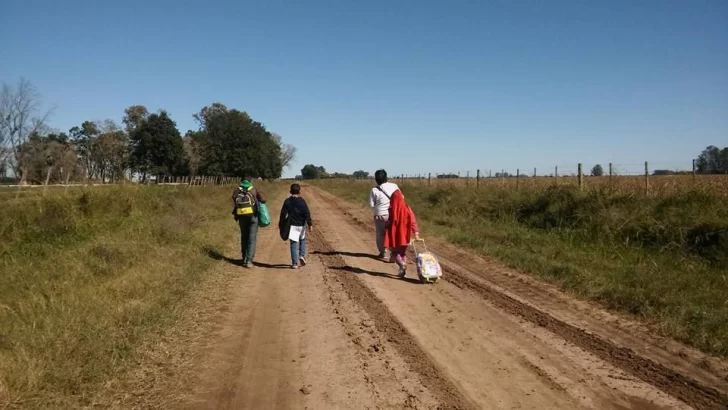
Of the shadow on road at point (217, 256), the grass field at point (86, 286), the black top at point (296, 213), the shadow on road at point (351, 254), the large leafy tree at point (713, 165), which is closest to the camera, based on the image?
the grass field at point (86, 286)

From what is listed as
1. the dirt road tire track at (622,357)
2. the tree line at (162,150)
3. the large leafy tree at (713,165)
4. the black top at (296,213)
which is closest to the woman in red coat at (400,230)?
the dirt road tire track at (622,357)

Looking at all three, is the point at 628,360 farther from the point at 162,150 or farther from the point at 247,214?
the point at 162,150

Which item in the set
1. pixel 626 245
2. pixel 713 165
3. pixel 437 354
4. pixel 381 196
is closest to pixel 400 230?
pixel 381 196

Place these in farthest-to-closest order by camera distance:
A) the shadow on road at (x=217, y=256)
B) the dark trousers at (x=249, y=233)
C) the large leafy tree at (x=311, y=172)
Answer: the large leafy tree at (x=311, y=172) → the shadow on road at (x=217, y=256) → the dark trousers at (x=249, y=233)

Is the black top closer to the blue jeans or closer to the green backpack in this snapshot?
the blue jeans

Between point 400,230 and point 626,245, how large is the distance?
19.0 feet

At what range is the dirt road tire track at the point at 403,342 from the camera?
4121 mm

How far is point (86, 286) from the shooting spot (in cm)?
741

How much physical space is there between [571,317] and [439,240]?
7137 mm

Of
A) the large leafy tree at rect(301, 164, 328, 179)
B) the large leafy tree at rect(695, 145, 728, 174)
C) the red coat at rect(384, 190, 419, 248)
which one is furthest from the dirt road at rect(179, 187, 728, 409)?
the large leafy tree at rect(301, 164, 328, 179)

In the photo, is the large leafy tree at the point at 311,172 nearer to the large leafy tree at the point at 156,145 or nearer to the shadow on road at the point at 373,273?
the large leafy tree at the point at 156,145

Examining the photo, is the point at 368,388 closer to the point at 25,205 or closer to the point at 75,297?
the point at 75,297

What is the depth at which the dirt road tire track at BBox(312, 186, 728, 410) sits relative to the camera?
419 centimetres

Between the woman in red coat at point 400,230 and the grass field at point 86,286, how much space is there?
349 cm
